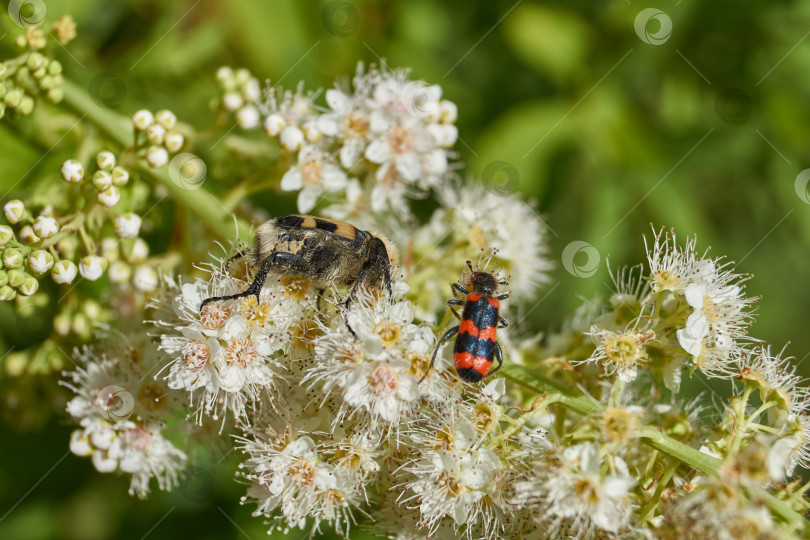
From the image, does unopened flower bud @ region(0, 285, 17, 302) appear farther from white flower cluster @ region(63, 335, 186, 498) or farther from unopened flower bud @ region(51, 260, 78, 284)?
white flower cluster @ region(63, 335, 186, 498)

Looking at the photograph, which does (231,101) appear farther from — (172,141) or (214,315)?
(214,315)

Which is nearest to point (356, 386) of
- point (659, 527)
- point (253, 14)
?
point (659, 527)

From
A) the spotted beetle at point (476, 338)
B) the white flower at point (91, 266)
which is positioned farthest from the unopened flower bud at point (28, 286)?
the spotted beetle at point (476, 338)

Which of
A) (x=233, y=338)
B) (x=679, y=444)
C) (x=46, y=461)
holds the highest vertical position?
(x=679, y=444)

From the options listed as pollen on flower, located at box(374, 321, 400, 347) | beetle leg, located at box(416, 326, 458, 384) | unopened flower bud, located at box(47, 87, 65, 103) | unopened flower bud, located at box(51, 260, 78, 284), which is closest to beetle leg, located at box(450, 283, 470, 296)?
beetle leg, located at box(416, 326, 458, 384)

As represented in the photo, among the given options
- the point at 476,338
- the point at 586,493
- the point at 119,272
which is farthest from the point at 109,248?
the point at 586,493

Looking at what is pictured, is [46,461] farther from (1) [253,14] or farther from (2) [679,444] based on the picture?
(2) [679,444]
